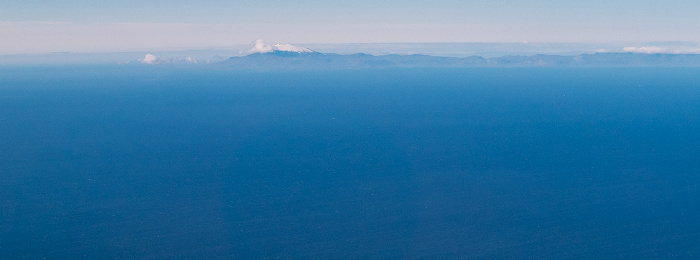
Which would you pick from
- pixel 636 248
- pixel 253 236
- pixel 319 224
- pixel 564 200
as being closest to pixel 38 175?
pixel 253 236

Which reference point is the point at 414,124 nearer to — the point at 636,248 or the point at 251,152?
the point at 251,152

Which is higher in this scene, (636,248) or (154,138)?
(154,138)

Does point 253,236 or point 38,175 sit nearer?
point 253,236

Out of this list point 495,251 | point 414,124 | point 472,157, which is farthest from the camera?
point 414,124

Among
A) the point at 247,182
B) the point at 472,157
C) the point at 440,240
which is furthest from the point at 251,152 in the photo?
the point at 440,240

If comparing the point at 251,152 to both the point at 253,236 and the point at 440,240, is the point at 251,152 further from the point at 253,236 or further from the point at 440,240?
the point at 440,240

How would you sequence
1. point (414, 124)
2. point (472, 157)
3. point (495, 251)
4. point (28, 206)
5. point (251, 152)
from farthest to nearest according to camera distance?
point (414, 124)
point (251, 152)
point (472, 157)
point (28, 206)
point (495, 251)
